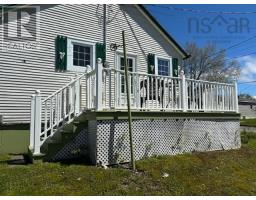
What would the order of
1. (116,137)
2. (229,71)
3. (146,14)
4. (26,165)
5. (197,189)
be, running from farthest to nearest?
(229,71), (146,14), (116,137), (26,165), (197,189)

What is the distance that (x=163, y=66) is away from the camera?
1335cm

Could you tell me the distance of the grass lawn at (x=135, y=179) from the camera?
5535mm

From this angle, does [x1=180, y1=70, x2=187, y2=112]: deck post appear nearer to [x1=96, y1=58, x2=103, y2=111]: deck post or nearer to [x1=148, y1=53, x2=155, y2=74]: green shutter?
[x1=96, y1=58, x2=103, y2=111]: deck post

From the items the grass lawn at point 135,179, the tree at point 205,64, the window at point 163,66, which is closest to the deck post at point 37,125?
the grass lawn at point 135,179

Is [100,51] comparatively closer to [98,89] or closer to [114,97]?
[114,97]

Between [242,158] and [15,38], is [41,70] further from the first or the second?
[242,158]

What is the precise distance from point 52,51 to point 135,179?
560 centimetres

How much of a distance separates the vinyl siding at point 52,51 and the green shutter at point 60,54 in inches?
5.0

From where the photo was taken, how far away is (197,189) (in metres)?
5.96

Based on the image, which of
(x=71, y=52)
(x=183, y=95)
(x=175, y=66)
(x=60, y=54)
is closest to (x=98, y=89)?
(x=183, y=95)

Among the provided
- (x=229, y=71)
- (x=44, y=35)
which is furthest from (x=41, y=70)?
(x=229, y=71)

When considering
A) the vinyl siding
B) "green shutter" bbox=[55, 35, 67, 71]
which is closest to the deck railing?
the vinyl siding

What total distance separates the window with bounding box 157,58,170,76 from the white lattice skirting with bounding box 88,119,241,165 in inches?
157

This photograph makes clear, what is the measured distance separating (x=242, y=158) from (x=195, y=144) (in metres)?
1.32
